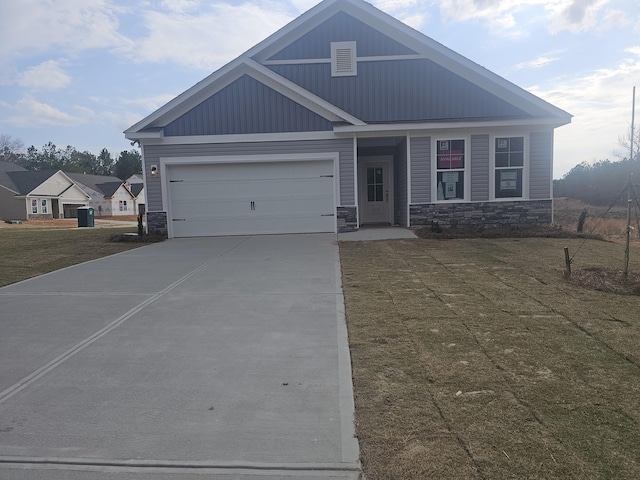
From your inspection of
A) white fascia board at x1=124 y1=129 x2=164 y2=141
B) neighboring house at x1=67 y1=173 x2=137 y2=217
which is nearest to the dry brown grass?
white fascia board at x1=124 y1=129 x2=164 y2=141

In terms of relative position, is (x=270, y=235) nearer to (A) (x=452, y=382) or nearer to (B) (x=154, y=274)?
(B) (x=154, y=274)

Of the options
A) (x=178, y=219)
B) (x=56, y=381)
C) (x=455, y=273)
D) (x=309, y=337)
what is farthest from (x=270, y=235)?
(x=56, y=381)

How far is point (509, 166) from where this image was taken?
45.9ft

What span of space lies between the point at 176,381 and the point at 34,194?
4784 cm

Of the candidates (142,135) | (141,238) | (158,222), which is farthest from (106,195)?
(142,135)

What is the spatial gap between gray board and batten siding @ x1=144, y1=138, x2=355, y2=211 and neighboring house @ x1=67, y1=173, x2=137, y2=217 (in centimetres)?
4722

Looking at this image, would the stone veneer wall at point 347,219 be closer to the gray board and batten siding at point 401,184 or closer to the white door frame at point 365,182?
the gray board and batten siding at point 401,184

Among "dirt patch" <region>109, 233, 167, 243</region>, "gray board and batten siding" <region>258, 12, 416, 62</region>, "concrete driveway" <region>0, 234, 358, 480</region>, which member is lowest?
"concrete driveway" <region>0, 234, 358, 480</region>

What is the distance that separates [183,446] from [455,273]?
5721mm

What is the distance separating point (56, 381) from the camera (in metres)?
3.88

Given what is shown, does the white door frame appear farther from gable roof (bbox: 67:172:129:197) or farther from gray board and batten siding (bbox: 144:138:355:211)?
gable roof (bbox: 67:172:129:197)

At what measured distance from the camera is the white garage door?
45.2ft

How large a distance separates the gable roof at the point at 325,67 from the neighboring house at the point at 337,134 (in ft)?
0.10

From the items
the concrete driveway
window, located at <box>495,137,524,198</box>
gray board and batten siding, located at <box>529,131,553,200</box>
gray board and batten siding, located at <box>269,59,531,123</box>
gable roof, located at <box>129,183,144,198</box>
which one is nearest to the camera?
the concrete driveway
